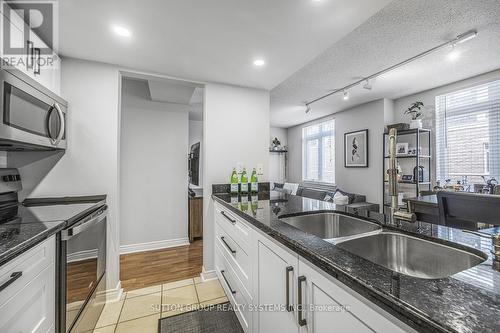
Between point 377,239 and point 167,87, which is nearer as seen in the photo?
point 377,239

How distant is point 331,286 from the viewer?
0.72 meters

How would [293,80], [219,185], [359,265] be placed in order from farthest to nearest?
[293,80], [219,185], [359,265]

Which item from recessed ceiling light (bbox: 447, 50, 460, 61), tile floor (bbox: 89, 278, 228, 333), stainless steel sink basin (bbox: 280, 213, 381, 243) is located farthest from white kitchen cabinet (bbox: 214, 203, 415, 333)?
recessed ceiling light (bbox: 447, 50, 460, 61)

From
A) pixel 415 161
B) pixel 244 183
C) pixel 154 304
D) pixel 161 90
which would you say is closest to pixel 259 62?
pixel 244 183

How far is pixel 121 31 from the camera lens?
164 cm

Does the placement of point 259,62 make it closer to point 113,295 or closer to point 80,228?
point 80,228

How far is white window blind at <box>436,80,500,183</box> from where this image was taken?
2748mm

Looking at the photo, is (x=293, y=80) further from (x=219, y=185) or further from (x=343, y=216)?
(x=343, y=216)

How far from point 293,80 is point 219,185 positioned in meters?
1.85

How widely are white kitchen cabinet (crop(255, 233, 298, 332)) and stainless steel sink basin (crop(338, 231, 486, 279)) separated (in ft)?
0.87

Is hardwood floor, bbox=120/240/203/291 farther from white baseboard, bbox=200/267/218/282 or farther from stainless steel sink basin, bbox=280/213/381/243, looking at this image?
stainless steel sink basin, bbox=280/213/381/243

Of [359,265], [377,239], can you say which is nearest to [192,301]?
[377,239]

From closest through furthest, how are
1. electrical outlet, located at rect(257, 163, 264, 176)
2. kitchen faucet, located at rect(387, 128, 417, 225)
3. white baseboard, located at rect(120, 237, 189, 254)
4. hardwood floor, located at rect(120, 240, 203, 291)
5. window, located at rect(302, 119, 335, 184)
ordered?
kitchen faucet, located at rect(387, 128, 417, 225) → hardwood floor, located at rect(120, 240, 203, 291) → electrical outlet, located at rect(257, 163, 264, 176) → white baseboard, located at rect(120, 237, 189, 254) → window, located at rect(302, 119, 335, 184)

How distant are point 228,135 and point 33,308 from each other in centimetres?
206
